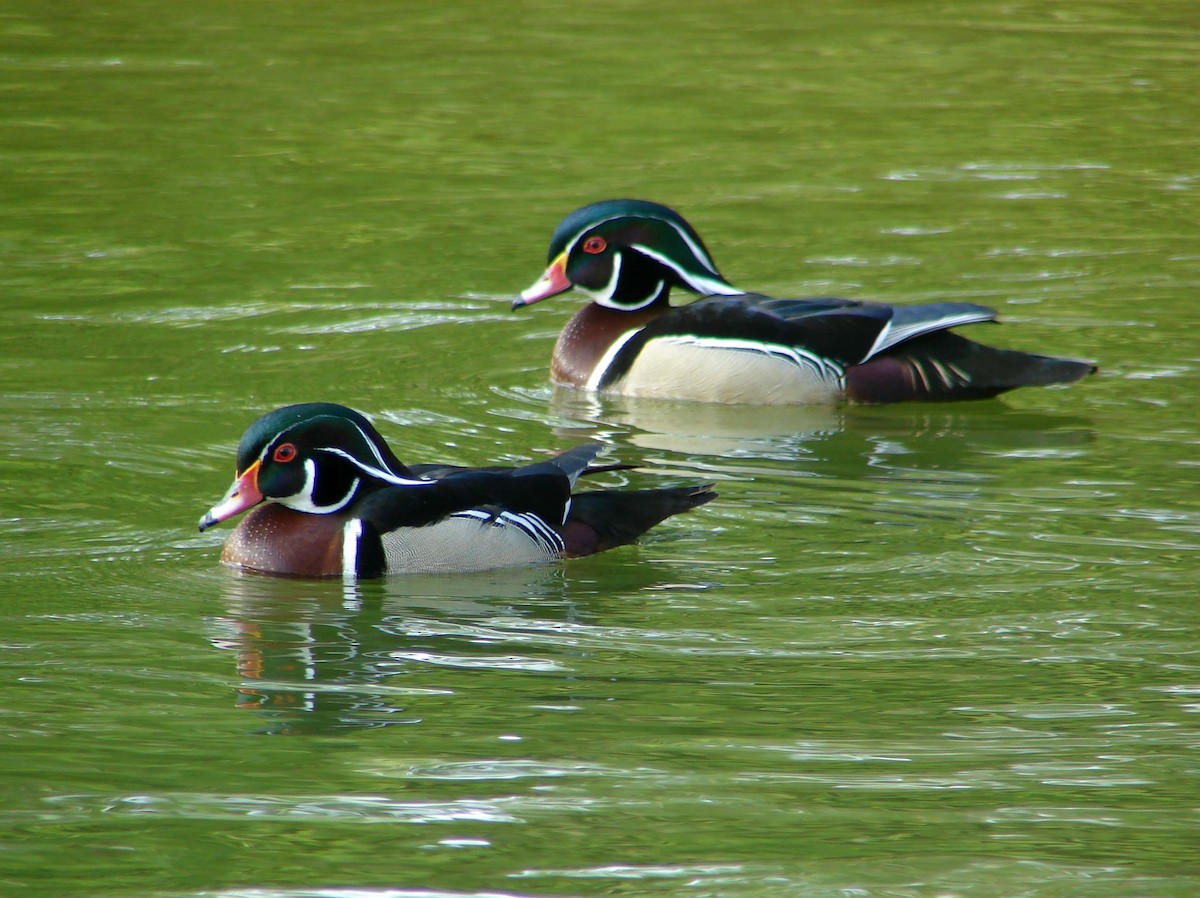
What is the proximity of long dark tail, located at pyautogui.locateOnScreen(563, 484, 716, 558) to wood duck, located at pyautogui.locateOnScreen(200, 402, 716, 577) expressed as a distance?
0.64ft

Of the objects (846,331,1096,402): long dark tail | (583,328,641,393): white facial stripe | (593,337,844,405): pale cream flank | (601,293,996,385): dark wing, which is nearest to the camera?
(846,331,1096,402): long dark tail

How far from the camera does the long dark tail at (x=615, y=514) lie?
8.20 meters

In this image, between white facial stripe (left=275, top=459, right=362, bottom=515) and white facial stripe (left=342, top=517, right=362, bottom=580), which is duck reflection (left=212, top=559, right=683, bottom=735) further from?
white facial stripe (left=275, top=459, right=362, bottom=515)

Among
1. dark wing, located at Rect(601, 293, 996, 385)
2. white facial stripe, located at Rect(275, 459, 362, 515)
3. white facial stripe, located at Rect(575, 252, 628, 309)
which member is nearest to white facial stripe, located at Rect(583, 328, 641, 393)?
white facial stripe, located at Rect(575, 252, 628, 309)

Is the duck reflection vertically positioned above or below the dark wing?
below

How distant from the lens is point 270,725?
6293 mm

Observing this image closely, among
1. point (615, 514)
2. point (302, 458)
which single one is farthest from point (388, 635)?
point (615, 514)

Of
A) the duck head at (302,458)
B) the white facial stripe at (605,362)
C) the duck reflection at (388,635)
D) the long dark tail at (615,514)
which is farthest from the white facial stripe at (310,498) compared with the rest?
the white facial stripe at (605,362)

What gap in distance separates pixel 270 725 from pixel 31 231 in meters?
8.98

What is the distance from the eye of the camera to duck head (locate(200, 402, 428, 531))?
774cm

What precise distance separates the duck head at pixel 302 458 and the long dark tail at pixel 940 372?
388 centimetres

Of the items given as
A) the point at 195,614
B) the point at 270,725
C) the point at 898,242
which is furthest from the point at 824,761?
the point at 898,242

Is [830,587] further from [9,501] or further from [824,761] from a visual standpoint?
[9,501]

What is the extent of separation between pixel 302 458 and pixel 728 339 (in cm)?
374
